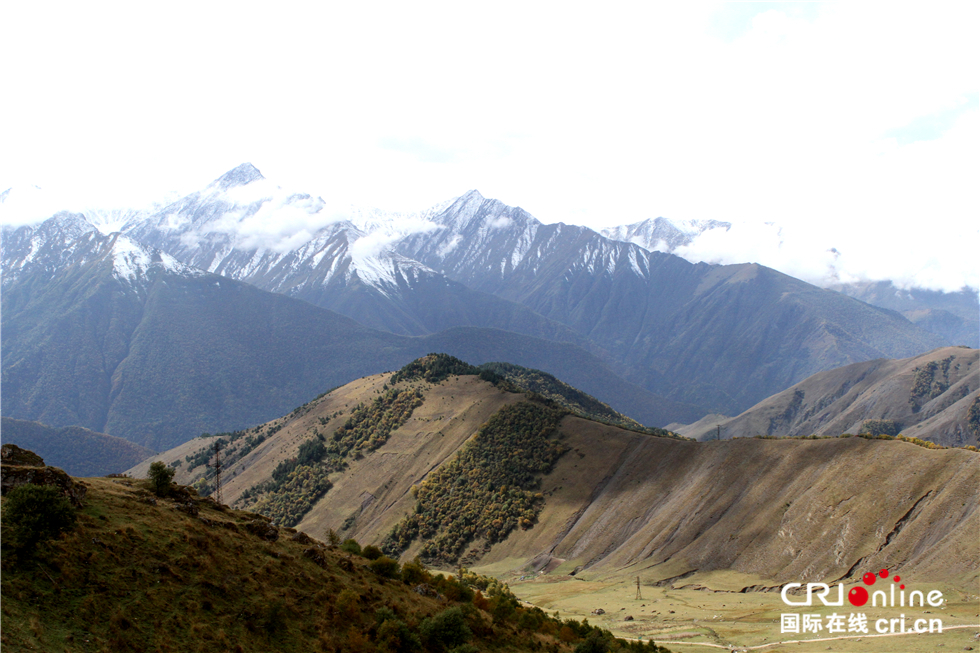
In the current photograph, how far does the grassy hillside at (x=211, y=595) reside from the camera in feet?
88.3

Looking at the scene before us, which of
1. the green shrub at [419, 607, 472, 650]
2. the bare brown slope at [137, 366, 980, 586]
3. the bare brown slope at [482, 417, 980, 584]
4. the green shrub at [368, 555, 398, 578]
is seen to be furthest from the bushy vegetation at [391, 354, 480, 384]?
the green shrub at [419, 607, 472, 650]

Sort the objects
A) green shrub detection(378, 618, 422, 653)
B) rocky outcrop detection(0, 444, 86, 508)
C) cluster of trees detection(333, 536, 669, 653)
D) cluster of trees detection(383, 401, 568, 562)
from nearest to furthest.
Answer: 1. rocky outcrop detection(0, 444, 86, 508)
2. green shrub detection(378, 618, 422, 653)
3. cluster of trees detection(333, 536, 669, 653)
4. cluster of trees detection(383, 401, 568, 562)

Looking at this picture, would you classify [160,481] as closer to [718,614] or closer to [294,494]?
[718,614]

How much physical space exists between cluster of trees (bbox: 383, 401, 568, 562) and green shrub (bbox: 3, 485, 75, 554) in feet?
258

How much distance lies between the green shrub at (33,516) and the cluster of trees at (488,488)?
78.7 metres

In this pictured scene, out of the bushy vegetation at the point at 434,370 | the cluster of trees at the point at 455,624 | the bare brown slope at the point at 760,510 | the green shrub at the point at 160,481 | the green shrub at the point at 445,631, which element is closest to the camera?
the cluster of trees at the point at 455,624

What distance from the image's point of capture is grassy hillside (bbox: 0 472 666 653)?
26922 millimetres

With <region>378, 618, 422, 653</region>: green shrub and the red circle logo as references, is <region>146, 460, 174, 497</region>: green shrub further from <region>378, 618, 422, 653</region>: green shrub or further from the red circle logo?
the red circle logo

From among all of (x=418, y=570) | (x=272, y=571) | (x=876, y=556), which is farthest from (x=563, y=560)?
(x=272, y=571)

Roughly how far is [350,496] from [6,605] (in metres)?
108

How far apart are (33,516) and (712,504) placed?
76516mm

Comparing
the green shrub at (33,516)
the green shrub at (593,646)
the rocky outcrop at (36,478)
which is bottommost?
the green shrub at (593,646)

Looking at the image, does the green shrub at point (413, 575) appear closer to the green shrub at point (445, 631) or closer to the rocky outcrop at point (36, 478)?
the green shrub at point (445, 631)

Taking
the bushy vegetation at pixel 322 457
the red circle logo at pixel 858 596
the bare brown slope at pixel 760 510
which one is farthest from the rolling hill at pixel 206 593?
the bushy vegetation at pixel 322 457
